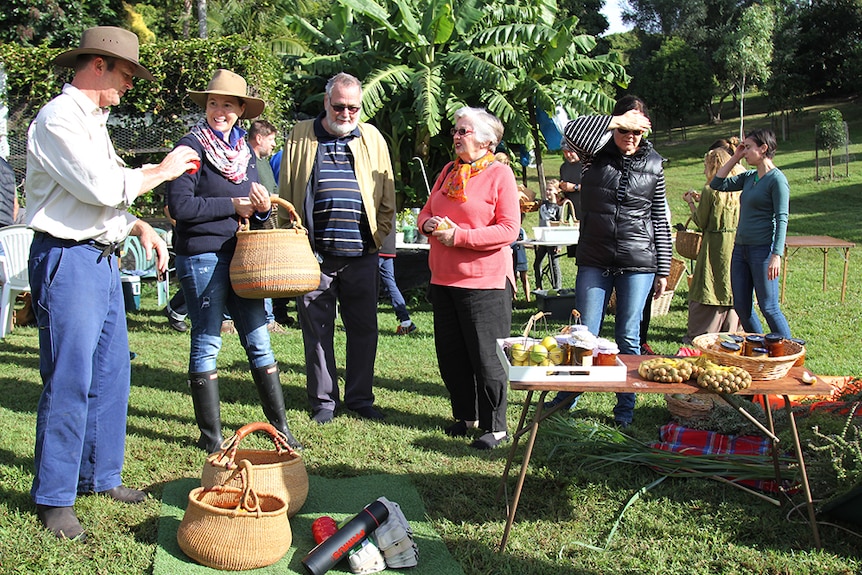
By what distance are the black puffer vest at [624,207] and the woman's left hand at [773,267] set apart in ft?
6.23

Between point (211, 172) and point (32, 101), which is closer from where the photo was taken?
point (211, 172)

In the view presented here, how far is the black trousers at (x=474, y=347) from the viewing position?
4.98m

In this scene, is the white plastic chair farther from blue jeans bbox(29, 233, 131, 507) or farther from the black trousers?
the black trousers

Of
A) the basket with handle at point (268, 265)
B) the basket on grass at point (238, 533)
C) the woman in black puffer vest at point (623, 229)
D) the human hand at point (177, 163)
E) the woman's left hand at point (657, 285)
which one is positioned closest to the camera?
the basket on grass at point (238, 533)

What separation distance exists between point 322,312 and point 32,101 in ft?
31.6

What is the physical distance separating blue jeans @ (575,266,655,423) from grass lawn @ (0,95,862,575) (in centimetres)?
64

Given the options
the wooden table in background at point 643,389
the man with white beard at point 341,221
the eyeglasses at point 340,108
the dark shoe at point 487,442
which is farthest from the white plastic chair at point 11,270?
the wooden table in background at point 643,389

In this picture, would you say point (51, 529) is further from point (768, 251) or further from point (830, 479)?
point (768, 251)

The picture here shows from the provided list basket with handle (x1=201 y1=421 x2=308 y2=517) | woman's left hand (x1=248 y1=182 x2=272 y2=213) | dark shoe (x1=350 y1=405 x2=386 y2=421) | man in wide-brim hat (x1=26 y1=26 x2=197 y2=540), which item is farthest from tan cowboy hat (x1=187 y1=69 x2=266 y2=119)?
dark shoe (x1=350 y1=405 x2=386 y2=421)

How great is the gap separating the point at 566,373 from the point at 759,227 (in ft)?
12.4

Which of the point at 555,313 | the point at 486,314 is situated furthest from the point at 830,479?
the point at 555,313

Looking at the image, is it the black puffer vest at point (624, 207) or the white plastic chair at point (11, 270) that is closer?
the black puffer vest at point (624, 207)

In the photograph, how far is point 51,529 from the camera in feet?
12.2

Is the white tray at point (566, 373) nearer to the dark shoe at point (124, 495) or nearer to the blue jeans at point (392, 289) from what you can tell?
the dark shoe at point (124, 495)
